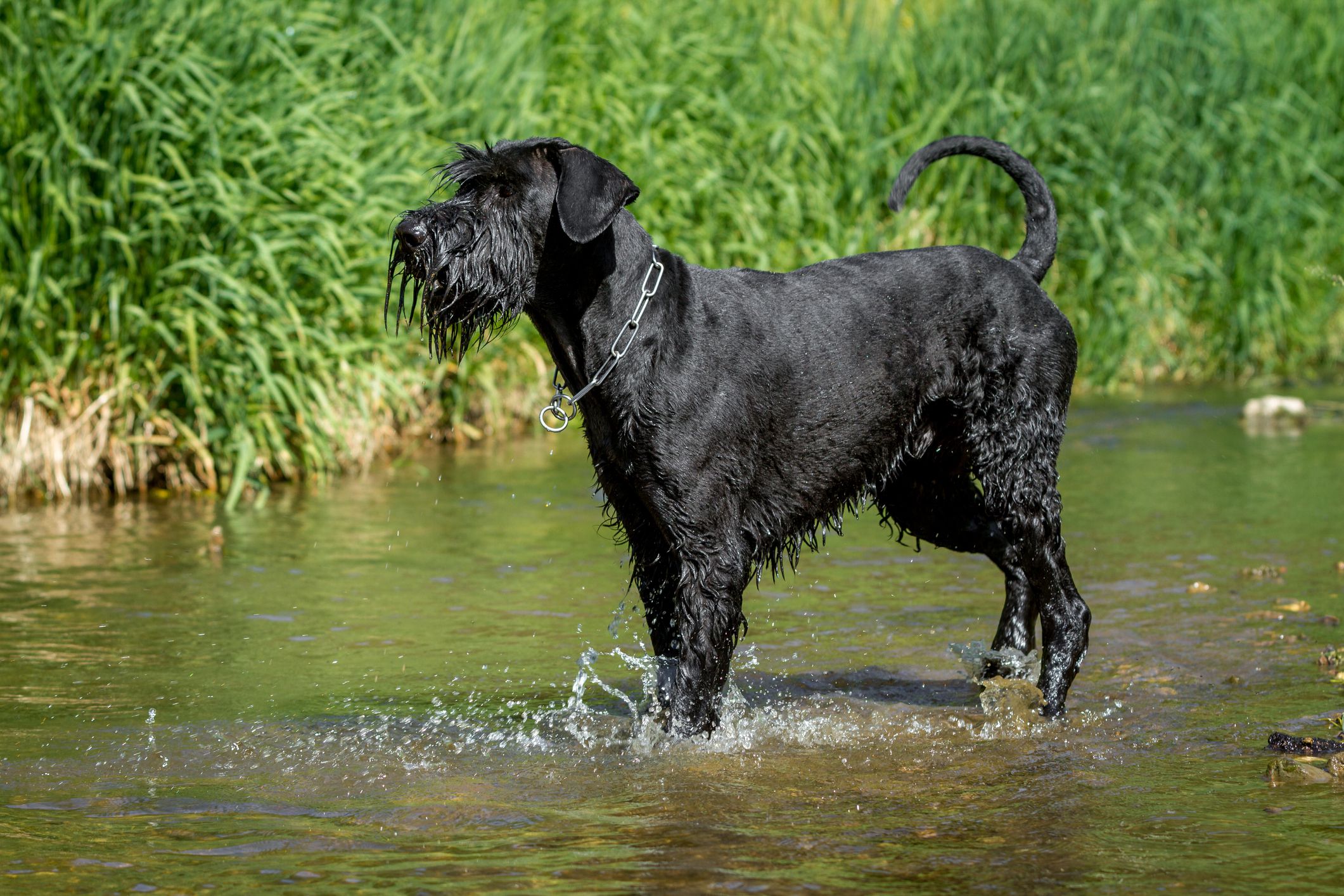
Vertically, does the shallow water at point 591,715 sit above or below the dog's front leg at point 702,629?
below

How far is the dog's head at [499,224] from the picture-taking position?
4.15 metres

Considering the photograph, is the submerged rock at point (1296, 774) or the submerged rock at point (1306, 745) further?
the submerged rock at point (1306, 745)

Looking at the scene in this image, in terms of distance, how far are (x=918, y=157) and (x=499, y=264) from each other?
5.91ft

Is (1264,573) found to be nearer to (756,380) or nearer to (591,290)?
(756,380)

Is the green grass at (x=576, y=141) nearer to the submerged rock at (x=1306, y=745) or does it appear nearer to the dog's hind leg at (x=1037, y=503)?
the dog's hind leg at (x=1037, y=503)

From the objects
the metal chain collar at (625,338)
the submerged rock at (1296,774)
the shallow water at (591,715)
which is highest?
the metal chain collar at (625,338)

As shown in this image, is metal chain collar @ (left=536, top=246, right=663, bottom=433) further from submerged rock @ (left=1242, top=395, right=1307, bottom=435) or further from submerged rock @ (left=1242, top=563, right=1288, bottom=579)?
submerged rock @ (left=1242, top=395, right=1307, bottom=435)

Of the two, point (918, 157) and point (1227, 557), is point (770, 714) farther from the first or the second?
point (1227, 557)

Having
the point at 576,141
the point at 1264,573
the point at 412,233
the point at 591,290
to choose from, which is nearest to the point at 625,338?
the point at 591,290

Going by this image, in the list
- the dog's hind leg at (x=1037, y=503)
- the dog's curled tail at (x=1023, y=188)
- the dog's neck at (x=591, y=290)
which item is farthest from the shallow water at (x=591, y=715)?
the dog's curled tail at (x=1023, y=188)

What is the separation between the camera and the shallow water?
359 cm

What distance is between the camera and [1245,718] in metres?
4.61

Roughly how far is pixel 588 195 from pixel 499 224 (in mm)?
259

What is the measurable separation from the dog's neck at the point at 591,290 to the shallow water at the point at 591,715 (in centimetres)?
104
